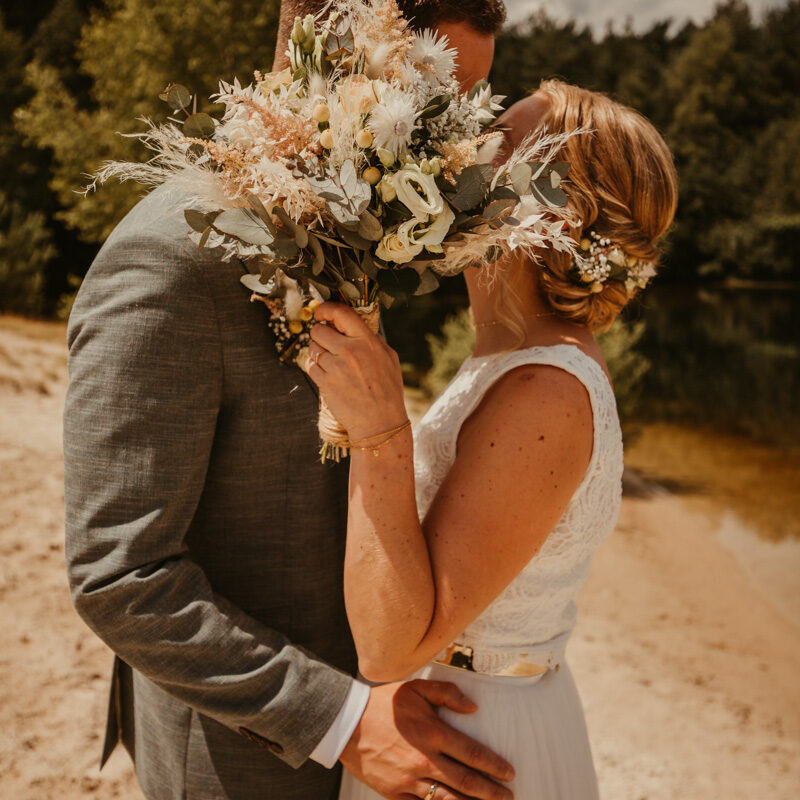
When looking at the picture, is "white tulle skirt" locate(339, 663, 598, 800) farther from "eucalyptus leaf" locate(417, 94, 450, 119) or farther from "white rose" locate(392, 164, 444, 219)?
"eucalyptus leaf" locate(417, 94, 450, 119)

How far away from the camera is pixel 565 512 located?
6.00 feet

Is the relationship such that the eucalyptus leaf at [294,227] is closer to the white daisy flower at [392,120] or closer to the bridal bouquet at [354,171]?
the bridal bouquet at [354,171]

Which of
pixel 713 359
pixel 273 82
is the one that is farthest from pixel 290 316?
pixel 713 359

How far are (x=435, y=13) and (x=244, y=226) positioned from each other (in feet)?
3.40

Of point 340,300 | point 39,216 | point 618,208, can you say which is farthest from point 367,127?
point 39,216

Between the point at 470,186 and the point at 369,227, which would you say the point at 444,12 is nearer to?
the point at 470,186

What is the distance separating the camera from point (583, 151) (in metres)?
1.89

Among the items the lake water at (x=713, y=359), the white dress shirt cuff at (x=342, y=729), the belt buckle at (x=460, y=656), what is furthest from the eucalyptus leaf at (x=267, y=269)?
the lake water at (x=713, y=359)

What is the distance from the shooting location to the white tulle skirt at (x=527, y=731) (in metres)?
1.91

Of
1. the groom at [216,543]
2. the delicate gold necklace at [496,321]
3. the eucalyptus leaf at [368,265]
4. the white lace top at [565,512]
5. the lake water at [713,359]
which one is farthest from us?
the lake water at [713,359]

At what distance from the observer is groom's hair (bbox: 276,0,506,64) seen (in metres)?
1.84

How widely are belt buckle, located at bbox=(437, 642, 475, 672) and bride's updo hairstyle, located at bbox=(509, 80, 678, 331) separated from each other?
3.12ft

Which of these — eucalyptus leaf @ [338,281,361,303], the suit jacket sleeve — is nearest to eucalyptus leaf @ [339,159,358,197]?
eucalyptus leaf @ [338,281,361,303]

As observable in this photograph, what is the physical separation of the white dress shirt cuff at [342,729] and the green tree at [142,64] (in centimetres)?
1296
